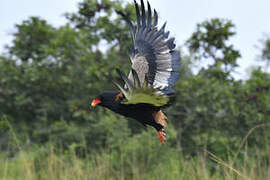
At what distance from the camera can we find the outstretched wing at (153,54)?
11.6ft

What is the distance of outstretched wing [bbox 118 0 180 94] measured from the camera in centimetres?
354

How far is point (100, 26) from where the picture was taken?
654 centimetres

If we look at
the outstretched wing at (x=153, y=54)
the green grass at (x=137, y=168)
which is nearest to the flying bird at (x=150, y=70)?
the outstretched wing at (x=153, y=54)

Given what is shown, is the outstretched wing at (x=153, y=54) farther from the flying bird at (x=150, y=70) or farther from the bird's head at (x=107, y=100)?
the bird's head at (x=107, y=100)

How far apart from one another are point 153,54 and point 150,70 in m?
0.19

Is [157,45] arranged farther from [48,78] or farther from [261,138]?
[48,78]

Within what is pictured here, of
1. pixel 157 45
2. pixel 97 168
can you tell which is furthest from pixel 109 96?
pixel 97 168

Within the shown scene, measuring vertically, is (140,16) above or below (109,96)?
above

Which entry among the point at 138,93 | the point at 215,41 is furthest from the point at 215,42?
the point at 138,93

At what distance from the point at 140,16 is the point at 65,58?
3.73 m

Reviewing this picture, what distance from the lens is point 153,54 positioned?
3705 millimetres

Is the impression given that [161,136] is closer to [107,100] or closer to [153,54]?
[107,100]

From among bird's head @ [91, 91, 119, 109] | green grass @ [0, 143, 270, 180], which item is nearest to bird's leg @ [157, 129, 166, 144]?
green grass @ [0, 143, 270, 180]

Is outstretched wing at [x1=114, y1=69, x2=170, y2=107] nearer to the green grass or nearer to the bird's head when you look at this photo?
the bird's head
